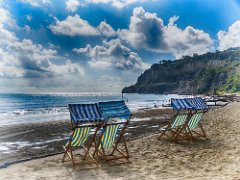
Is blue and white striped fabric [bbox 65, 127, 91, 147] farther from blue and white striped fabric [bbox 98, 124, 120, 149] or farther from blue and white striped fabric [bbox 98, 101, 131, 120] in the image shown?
blue and white striped fabric [bbox 98, 101, 131, 120]

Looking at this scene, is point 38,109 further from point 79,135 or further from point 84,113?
point 84,113

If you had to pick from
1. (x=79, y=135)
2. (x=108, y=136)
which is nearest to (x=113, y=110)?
(x=108, y=136)

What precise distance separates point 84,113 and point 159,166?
6.97ft

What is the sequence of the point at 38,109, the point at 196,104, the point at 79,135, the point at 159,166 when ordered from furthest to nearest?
the point at 38,109
the point at 196,104
the point at 79,135
the point at 159,166

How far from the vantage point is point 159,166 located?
6270mm

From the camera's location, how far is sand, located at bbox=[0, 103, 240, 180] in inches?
222

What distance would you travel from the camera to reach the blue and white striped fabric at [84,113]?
640cm

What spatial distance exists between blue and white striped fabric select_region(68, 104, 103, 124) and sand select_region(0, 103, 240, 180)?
44.2 inches

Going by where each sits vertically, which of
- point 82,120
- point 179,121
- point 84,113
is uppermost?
point 84,113

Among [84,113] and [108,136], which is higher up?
[84,113]

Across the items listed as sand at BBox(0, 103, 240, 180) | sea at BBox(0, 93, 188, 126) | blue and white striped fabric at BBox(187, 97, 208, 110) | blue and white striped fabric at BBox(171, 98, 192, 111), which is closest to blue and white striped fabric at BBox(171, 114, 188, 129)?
blue and white striped fabric at BBox(171, 98, 192, 111)

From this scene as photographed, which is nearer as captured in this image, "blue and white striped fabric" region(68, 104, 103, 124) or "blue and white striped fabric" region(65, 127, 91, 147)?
"blue and white striped fabric" region(68, 104, 103, 124)

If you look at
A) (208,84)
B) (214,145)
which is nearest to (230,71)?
(208,84)

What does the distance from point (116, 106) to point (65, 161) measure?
1.94 m
